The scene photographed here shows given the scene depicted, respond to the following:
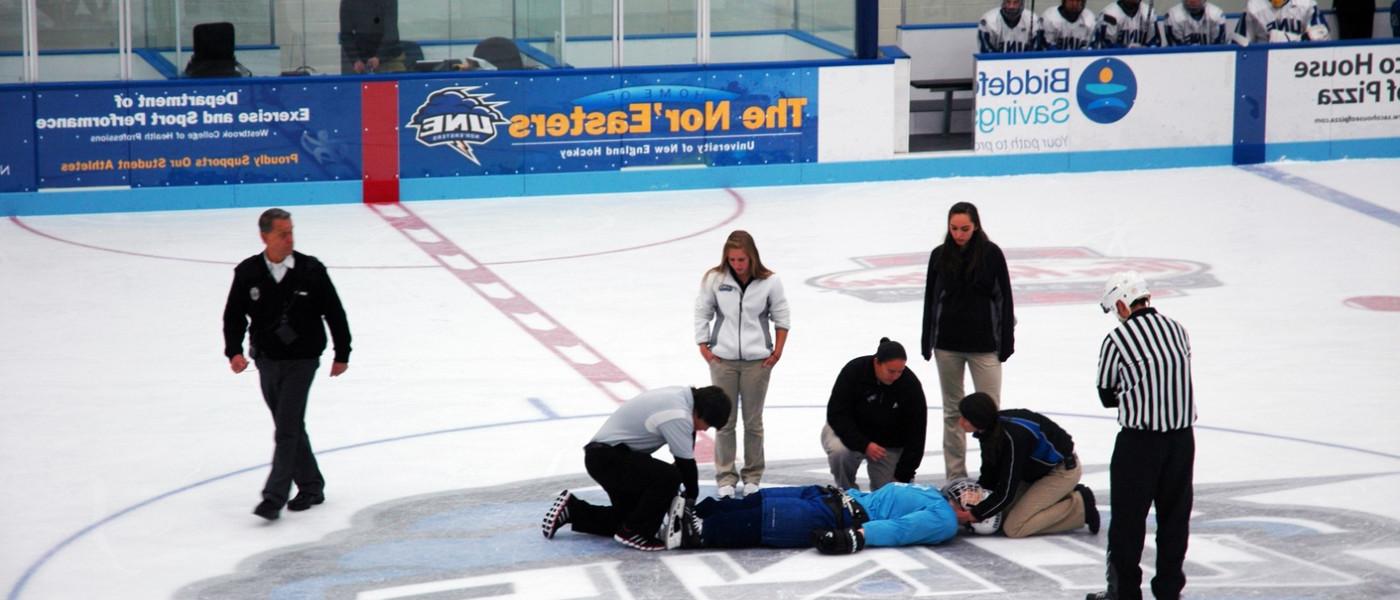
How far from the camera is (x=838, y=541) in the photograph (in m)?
7.95

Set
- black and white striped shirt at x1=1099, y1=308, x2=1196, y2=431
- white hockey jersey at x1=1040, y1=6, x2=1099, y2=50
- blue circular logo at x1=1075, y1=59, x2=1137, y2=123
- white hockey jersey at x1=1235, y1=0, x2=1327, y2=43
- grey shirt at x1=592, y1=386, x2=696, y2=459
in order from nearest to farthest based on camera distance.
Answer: black and white striped shirt at x1=1099, y1=308, x2=1196, y2=431
grey shirt at x1=592, y1=386, x2=696, y2=459
blue circular logo at x1=1075, y1=59, x2=1137, y2=123
white hockey jersey at x1=1040, y1=6, x2=1099, y2=50
white hockey jersey at x1=1235, y1=0, x2=1327, y2=43

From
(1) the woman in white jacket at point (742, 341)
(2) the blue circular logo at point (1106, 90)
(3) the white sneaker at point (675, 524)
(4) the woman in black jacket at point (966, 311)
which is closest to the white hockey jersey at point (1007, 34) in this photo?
(2) the blue circular logo at point (1106, 90)

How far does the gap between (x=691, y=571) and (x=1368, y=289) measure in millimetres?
8187

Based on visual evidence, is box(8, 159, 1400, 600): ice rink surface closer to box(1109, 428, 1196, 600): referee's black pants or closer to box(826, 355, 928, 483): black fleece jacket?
box(1109, 428, 1196, 600): referee's black pants

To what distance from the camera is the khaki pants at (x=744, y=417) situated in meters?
8.91

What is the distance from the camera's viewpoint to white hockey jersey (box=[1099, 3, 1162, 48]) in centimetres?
2008

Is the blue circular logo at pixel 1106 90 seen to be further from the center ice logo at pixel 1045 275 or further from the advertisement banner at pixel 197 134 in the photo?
the advertisement banner at pixel 197 134

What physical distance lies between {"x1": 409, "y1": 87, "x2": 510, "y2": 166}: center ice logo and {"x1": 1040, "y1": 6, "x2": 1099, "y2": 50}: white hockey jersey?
19.6 feet

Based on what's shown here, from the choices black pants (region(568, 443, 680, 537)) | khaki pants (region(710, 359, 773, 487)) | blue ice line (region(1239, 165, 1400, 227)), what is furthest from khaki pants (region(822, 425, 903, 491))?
blue ice line (region(1239, 165, 1400, 227))

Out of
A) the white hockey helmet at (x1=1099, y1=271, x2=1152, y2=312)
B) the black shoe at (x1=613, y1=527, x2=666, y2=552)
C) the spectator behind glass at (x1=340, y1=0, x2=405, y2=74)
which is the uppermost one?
the spectator behind glass at (x1=340, y1=0, x2=405, y2=74)

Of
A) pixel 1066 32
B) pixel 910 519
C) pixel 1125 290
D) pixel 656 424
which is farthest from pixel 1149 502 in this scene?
pixel 1066 32

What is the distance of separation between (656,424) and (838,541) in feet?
3.04

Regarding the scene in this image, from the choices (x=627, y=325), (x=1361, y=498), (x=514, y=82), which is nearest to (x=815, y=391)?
(x=627, y=325)

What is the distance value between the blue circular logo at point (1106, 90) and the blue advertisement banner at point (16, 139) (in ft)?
34.4
